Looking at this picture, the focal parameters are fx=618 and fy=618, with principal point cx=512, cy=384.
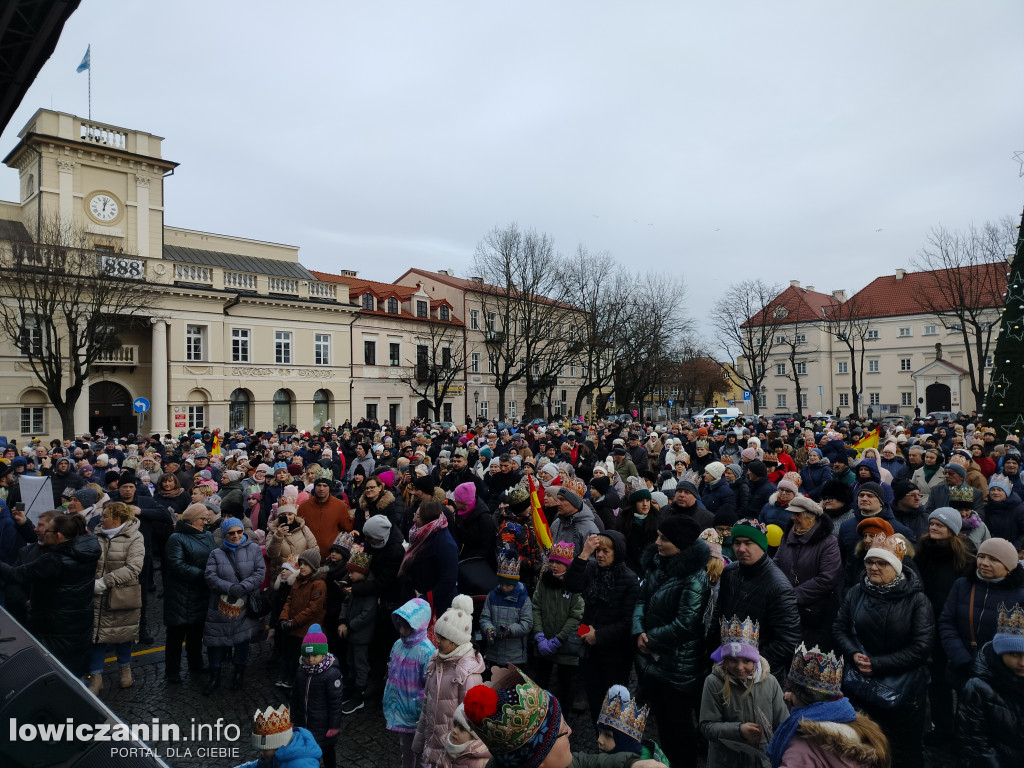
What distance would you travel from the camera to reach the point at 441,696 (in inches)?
155

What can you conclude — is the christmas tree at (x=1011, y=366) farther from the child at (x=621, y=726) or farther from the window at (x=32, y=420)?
the window at (x=32, y=420)

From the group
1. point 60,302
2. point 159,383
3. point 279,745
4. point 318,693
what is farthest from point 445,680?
Answer: point 159,383

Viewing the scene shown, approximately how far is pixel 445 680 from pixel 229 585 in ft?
10.3

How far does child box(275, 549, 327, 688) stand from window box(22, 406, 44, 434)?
3291cm

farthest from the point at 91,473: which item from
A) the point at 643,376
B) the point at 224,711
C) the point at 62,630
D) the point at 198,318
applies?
the point at 643,376

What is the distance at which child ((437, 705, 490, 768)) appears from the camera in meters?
2.96

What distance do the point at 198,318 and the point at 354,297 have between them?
11.5 metres

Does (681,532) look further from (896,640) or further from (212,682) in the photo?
(212,682)

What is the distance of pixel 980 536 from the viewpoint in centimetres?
582

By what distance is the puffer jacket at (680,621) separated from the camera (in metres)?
4.15

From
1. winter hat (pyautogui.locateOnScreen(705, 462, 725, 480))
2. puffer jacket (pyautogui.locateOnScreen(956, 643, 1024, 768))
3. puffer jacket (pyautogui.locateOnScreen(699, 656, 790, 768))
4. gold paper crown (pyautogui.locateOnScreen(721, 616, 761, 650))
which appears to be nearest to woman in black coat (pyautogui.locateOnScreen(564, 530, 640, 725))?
gold paper crown (pyautogui.locateOnScreen(721, 616, 761, 650))

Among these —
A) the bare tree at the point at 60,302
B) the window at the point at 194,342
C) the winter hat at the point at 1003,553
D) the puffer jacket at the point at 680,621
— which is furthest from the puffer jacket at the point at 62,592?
the window at the point at 194,342

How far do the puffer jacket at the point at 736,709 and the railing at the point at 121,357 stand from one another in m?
37.0

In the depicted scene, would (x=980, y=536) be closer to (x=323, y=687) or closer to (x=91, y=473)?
(x=323, y=687)
